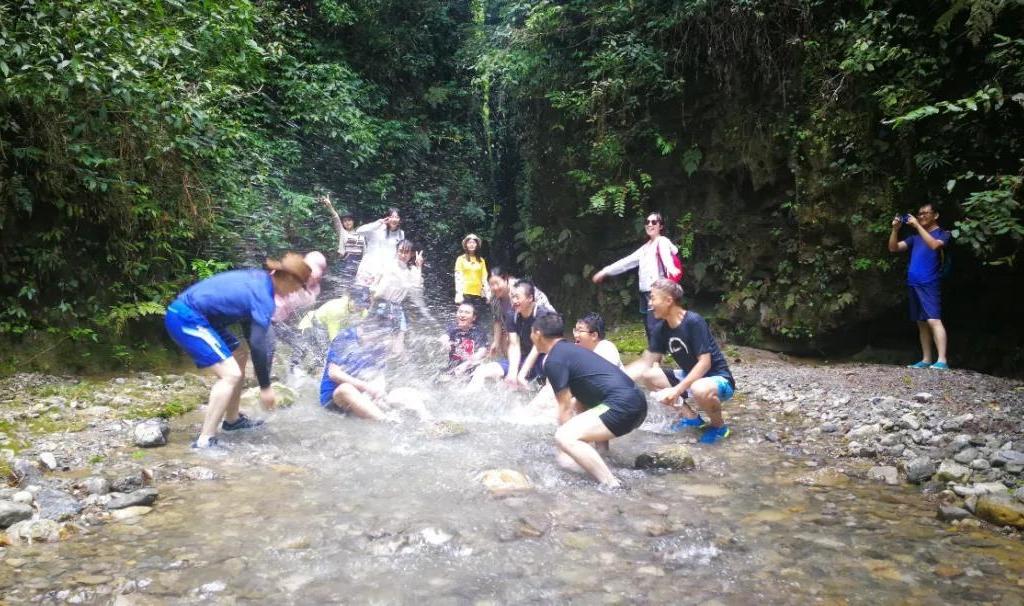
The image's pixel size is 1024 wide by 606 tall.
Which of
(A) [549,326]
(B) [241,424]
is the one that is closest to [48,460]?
(B) [241,424]

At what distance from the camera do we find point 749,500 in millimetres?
4504

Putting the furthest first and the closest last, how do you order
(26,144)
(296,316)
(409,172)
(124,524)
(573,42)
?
(409,172) → (573,42) → (296,316) → (26,144) → (124,524)

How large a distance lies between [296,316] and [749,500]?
7652 millimetres

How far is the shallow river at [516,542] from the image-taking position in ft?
10.5

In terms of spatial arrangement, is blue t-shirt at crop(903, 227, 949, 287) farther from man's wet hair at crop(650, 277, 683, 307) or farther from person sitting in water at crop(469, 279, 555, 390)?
person sitting in water at crop(469, 279, 555, 390)

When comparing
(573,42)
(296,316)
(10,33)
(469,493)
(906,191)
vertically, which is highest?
(573,42)

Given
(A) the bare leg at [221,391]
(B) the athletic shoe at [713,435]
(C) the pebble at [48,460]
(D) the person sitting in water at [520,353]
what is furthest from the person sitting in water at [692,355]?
(C) the pebble at [48,460]

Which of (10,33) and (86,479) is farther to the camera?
(10,33)

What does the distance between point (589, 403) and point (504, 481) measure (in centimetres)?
93

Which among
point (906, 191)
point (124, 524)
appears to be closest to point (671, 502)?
point (124, 524)

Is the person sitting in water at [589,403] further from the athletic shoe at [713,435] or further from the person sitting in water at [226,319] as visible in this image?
the person sitting in water at [226,319]

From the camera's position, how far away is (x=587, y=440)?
4.96 metres

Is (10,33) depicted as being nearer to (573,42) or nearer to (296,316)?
(296,316)

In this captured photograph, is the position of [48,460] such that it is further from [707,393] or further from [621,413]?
[707,393]
